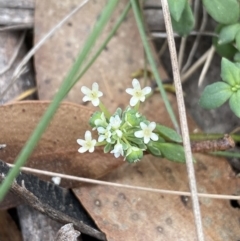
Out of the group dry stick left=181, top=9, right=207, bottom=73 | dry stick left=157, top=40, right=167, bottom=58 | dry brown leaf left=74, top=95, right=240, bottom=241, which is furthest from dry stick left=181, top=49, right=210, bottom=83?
dry brown leaf left=74, top=95, right=240, bottom=241

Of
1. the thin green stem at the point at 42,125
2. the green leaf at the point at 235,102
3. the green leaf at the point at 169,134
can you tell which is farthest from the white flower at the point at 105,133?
the green leaf at the point at 235,102

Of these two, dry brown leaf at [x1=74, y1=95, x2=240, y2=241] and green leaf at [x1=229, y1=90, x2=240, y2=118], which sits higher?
green leaf at [x1=229, y1=90, x2=240, y2=118]

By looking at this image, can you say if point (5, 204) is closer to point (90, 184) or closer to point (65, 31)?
point (90, 184)

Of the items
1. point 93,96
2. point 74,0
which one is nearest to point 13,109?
point 93,96

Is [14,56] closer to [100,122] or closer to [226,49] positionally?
[100,122]

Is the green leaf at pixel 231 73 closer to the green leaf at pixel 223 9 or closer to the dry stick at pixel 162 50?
the green leaf at pixel 223 9

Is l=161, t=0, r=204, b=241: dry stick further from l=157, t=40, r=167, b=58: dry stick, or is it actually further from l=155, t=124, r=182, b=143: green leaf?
l=157, t=40, r=167, b=58: dry stick
